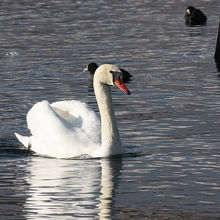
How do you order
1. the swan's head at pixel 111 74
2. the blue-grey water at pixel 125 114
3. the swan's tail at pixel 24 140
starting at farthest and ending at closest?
the swan's tail at pixel 24 140 < the swan's head at pixel 111 74 < the blue-grey water at pixel 125 114

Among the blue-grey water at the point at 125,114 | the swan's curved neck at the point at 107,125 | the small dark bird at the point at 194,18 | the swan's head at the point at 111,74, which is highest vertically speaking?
the swan's head at the point at 111,74

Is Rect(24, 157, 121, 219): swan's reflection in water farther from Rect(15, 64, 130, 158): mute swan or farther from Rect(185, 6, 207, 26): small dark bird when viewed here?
Rect(185, 6, 207, 26): small dark bird

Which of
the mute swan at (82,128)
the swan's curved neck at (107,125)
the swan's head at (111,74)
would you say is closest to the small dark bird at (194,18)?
the mute swan at (82,128)

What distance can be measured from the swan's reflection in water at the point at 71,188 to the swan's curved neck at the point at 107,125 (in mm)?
185

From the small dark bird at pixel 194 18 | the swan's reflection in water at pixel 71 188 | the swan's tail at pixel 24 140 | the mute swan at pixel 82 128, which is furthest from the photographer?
the small dark bird at pixel 194 18

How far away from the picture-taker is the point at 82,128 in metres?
13.7

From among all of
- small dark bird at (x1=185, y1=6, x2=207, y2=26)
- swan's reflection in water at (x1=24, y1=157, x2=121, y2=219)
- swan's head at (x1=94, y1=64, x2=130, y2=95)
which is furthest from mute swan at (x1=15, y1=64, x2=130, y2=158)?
small dark bird at (x1=185, y1=6, x2=207, y2=26)

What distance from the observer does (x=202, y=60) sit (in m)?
24.3

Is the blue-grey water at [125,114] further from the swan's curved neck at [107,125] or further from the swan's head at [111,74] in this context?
→ the swan's head at [111,74]

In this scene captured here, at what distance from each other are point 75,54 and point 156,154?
42.5 ft

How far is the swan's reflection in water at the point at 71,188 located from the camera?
1010 centimetres

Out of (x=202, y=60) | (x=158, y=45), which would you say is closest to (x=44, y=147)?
(x=202, y=60)

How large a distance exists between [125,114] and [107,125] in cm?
318

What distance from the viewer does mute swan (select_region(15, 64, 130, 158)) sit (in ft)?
43.4
